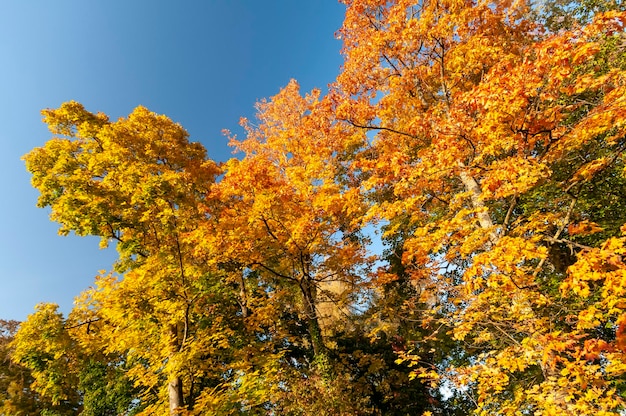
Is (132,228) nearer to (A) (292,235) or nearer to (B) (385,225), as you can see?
(A) (292,235)

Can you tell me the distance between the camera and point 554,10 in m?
12.1

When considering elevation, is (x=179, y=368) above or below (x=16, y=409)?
below

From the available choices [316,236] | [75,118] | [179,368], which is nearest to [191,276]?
[179,368]

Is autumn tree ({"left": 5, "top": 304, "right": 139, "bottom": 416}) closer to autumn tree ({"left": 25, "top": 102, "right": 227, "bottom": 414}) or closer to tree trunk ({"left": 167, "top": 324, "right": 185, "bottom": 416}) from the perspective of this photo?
autumn tree ({"left": 25, "top": 102, "right": 227, "bottom": 414})

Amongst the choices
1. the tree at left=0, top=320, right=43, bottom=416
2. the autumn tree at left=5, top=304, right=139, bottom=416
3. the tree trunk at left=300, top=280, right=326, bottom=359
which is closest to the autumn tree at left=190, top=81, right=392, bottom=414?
the tree trunk at left=300, top=280, right=326, bottom=359

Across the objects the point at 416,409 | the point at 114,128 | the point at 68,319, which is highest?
the point at 114,128

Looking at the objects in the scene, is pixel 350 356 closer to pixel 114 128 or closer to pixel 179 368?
pixel 179 368

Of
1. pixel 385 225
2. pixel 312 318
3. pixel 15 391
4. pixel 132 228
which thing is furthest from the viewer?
pixel 15 391

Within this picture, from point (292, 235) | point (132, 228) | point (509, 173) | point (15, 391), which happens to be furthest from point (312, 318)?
point (15, 391)

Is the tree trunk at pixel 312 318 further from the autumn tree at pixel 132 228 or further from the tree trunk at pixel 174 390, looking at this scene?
the tree trunk at pixel 174 390

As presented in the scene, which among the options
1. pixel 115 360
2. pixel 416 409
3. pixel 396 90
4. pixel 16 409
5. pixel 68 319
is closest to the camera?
pixel 68 319

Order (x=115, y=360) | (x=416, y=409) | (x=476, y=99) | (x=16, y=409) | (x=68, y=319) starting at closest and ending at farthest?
(x=476, y=99), (x=68, y=319), (x=115, y=360), (x=416, y=409), (x=16, y=409)

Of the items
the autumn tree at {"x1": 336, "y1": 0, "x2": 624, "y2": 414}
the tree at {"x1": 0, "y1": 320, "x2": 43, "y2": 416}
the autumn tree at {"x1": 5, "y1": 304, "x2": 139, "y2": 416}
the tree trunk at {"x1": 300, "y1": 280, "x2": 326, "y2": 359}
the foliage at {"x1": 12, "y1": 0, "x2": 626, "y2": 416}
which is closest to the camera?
the autumn tree at {"x1": 336, "y1": 0, "x2": 624, "y2": 414}

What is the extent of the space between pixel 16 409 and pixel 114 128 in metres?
16.2
